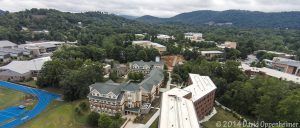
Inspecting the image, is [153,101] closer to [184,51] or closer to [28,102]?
[28,102]

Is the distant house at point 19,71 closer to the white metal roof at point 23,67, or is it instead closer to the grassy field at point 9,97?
the white metal roof at point 23,67

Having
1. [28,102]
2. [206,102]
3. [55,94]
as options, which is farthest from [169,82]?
[28,102]

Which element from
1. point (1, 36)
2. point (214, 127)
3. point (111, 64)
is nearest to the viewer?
point (214, 127)

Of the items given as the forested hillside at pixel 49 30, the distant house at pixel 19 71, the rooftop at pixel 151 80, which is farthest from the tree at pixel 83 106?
the forested hillside at pixel 49 30

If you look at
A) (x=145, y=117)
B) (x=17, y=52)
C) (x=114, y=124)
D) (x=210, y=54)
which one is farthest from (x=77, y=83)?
(x=210, y=54)

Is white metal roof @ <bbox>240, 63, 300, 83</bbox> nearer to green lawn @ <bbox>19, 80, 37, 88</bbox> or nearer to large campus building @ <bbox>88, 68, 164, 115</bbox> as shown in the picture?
large campus building @ <bbox>88, 68, 164, 115</bbox>

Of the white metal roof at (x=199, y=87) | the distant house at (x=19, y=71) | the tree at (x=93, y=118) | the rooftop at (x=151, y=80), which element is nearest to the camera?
the tree at (x=93, y=118)

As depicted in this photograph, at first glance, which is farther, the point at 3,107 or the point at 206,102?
the point at 3,107
